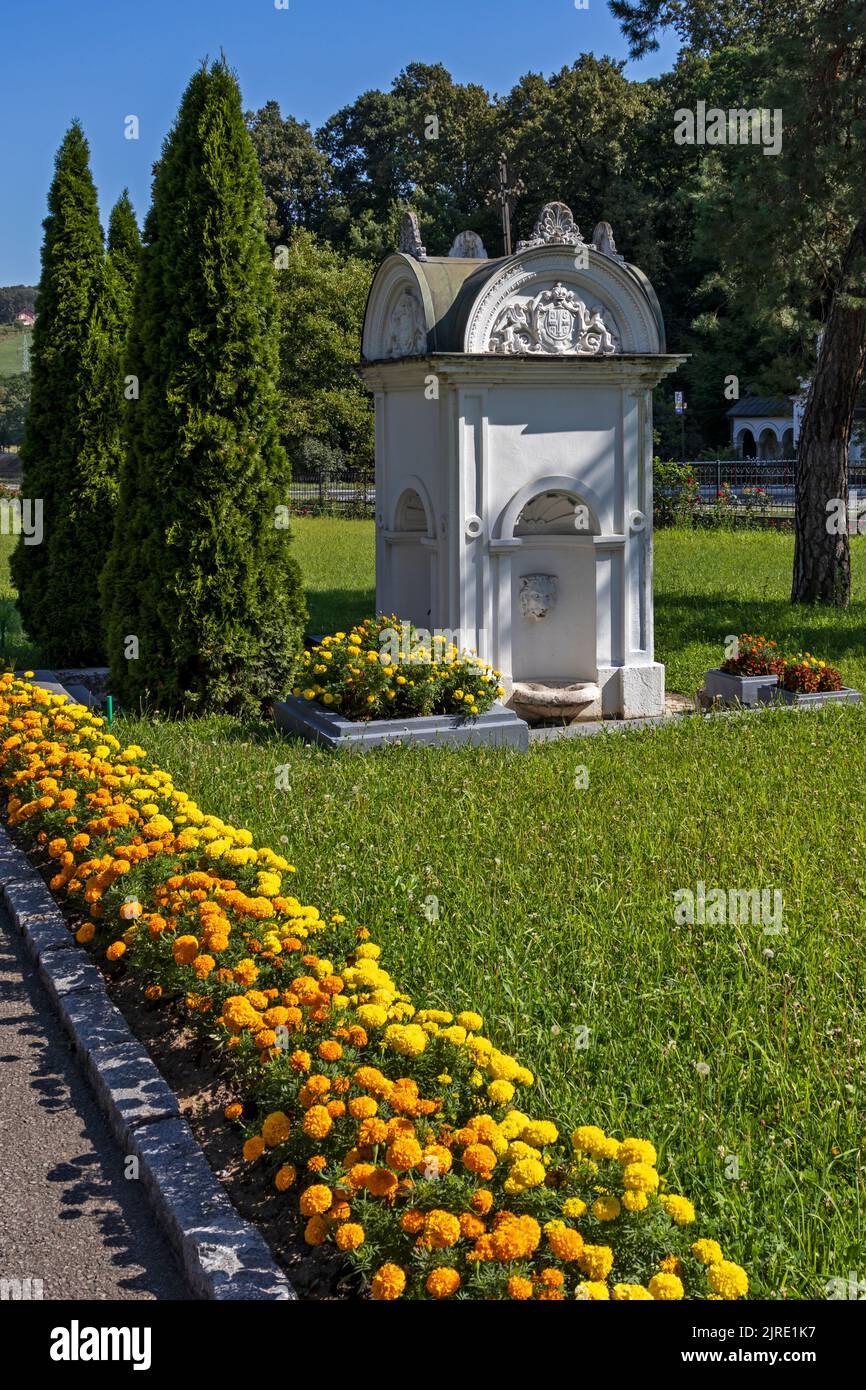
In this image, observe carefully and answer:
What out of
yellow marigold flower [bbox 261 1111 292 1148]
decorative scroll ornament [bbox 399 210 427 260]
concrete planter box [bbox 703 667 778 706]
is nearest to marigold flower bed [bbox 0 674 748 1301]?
yellow marigold flower [bbox 261 1111 292 1148]

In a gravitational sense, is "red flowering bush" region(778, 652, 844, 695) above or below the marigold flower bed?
above

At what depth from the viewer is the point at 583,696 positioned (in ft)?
36.3

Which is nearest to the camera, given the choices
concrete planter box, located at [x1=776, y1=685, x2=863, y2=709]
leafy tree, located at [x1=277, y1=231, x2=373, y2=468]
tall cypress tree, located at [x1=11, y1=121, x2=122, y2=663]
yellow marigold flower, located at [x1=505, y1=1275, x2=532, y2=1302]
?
yellow marigold flower, located at [x1=505, y1=1275, x2=532, y2=1302]

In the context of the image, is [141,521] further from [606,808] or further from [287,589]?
[606,808]

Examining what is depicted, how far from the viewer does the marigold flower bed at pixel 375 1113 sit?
3221 millimetres

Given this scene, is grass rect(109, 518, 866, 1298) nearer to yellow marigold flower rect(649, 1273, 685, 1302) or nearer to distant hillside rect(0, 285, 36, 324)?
yellow marigold flower rect(649, 1273, 685, 1302)

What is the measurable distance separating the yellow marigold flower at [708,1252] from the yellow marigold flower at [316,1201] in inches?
36.1

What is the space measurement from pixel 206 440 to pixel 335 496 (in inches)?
1178

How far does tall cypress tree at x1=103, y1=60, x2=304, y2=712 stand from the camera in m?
10.2

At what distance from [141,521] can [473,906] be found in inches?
220

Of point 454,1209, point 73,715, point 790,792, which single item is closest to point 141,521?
point 73,715

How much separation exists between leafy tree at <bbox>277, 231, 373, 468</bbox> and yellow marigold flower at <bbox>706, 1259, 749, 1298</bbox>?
4013cm

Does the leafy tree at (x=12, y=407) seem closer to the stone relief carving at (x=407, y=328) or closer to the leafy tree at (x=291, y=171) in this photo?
the leafy tree at (x=291, y=171)

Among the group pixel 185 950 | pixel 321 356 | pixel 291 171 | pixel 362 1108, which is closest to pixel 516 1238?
pixel 362 1108
